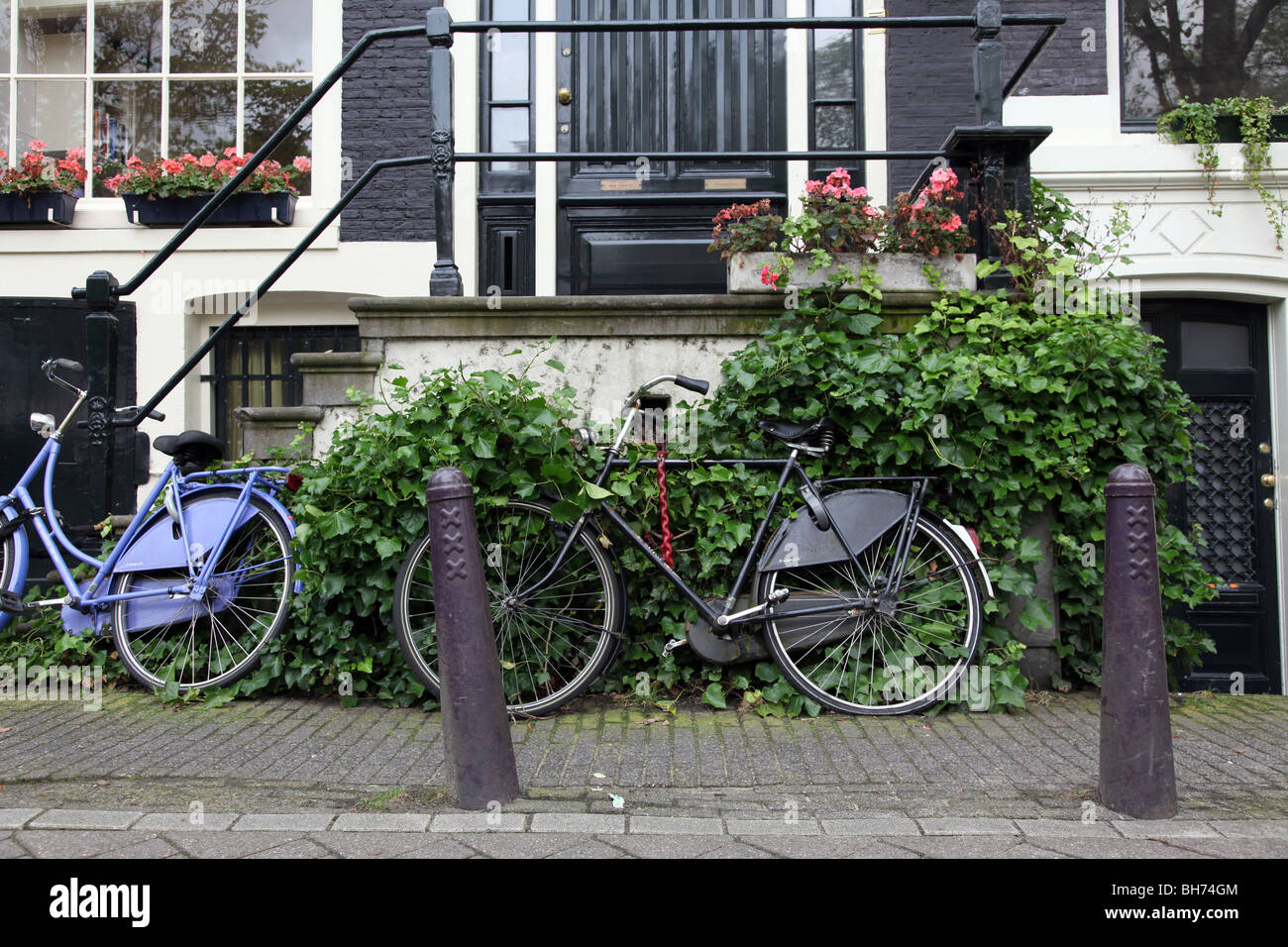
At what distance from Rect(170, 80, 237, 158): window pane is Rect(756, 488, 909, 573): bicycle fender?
5.13 meters

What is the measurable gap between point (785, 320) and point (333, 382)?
197cm

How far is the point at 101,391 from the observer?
184 inches

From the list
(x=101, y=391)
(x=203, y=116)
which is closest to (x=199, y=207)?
(x=203, y=116)

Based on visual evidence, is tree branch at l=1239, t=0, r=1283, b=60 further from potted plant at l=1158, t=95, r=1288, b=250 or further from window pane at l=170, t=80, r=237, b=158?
window pane at l=170, t=80, r=237, b=158

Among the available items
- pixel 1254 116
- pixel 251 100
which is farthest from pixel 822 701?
pixel 251 100

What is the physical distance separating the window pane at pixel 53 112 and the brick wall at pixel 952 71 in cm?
554

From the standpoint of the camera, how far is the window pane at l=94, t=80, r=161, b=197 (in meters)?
6.83

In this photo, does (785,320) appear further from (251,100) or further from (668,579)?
(251,100)

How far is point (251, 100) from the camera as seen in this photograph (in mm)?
6863

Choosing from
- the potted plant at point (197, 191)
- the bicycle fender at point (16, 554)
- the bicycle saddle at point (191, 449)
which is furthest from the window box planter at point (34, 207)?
the bicycle saddle at point (191, 449)

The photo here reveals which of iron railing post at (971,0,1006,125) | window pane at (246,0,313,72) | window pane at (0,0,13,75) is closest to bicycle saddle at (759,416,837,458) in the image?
iron railing post at (971,0,1006,125)

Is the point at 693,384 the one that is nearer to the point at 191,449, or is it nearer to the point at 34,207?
the point at 191,449

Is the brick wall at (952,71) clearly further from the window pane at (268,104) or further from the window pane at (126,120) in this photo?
the window pane at (126,120)

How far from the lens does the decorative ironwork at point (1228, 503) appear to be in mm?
6496
